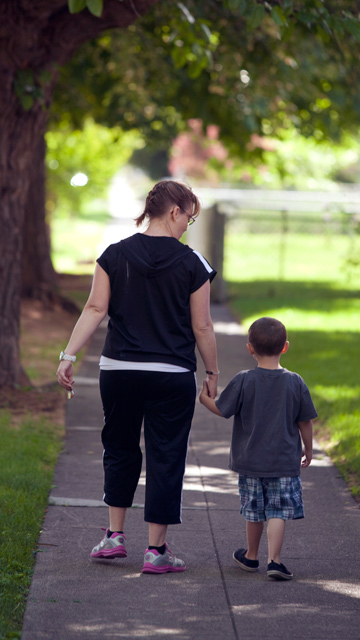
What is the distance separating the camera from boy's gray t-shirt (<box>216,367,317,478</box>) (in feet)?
13.1

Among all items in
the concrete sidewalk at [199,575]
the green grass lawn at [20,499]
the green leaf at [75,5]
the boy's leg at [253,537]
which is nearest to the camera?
the concrete sidewalk at [199,575]

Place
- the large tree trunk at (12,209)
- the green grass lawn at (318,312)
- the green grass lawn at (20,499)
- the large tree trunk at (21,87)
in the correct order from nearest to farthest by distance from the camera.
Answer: the green grass lawn at (20,499) < the large tree trunk at (21,87) < the green grass lawn at (318,312) < the large tree trunk at (12,209)

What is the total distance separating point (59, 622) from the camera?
3.48 meters

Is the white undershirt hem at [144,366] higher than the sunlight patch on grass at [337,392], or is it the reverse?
the white undershirt hem at [144,366]

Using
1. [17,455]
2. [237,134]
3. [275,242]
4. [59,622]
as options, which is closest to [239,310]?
[237,134]

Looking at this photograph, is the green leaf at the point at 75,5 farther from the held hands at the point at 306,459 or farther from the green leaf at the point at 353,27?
the held hands at the point at 306,459

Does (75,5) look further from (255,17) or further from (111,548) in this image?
(111,548)

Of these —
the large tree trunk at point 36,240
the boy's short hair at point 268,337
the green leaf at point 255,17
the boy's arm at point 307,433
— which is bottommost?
the boy's arm at point 307,433

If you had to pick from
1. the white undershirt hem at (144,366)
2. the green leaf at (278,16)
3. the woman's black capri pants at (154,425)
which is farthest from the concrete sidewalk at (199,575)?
the green leaf at (278,16)

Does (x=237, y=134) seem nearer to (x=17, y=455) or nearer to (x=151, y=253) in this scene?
(x=17, y=455)

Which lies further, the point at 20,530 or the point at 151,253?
the point at 20,530

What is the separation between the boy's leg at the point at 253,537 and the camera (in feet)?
A: 13.4

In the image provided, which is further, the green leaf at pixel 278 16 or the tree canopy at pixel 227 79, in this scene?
the tree canopy at pixel 227 79

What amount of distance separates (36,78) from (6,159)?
0.70 m
